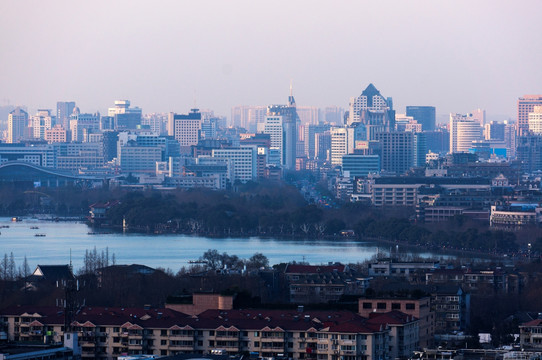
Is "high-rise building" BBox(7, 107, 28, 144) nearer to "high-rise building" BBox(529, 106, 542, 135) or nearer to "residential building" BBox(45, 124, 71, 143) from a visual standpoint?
"residential building" BBox(45, 124, 71, 143)

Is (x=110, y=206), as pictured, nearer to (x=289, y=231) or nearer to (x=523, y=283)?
(x=289, y=231)

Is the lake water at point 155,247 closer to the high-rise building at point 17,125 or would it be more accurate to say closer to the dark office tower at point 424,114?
the dark office tower at point 424,114

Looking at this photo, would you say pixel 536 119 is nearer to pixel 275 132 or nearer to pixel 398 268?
pixel 275 132

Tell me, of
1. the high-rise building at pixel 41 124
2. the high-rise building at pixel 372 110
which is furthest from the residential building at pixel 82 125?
the high-rise building at pixel 372 110

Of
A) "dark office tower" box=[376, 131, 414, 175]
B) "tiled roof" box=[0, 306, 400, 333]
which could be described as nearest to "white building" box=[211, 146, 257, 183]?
"dark office tower" box=[376, 131, 414, 175]

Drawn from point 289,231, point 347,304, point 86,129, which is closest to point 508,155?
point 86,129
